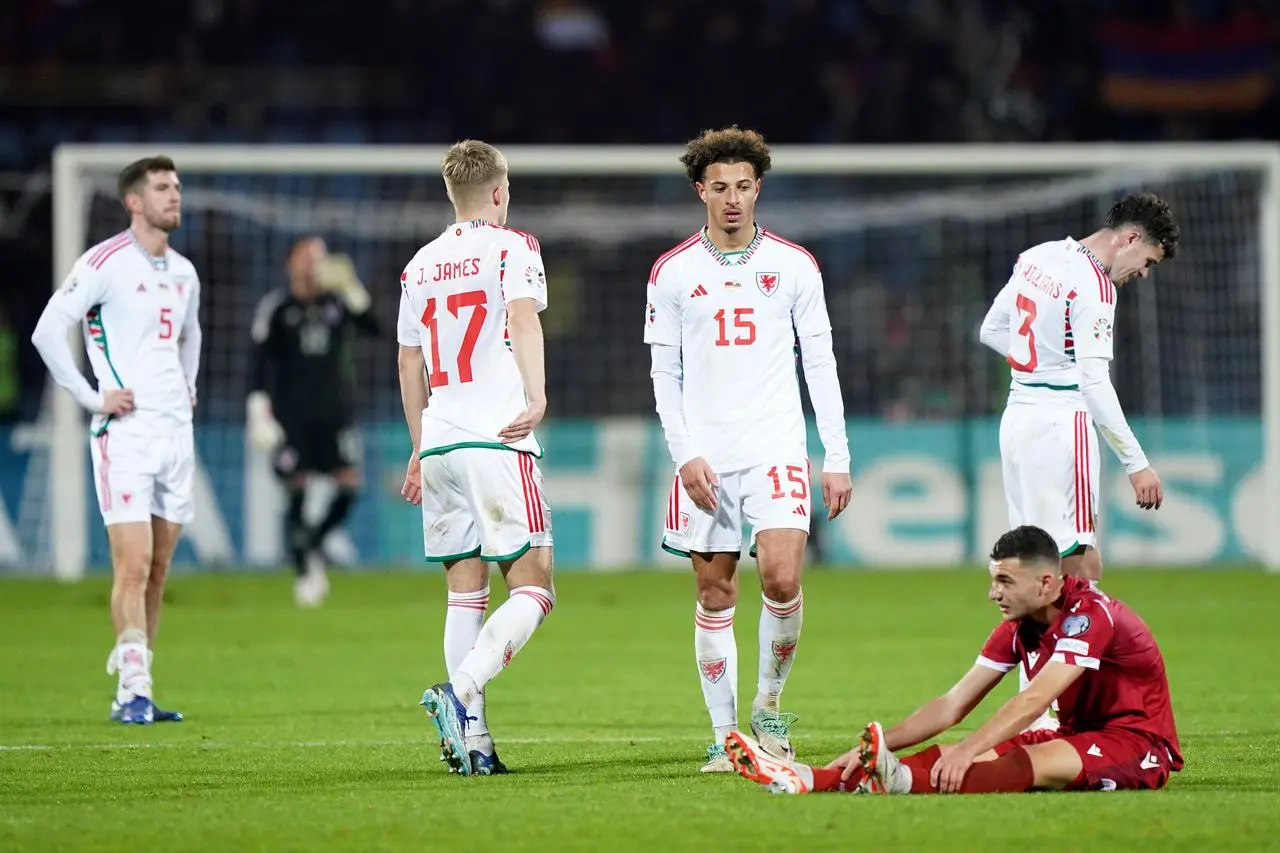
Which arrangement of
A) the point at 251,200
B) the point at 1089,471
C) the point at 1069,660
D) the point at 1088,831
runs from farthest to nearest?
the point at 251,200
the point at 1089,471
the point at 1069,660
the point at 1088,831

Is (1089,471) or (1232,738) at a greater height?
(1089,471)

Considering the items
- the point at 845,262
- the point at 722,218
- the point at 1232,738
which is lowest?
the point at 1232,738

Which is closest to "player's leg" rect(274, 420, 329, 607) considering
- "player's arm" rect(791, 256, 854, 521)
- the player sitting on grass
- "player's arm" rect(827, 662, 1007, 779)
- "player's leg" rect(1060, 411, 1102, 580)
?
"player's leg" rect(1060, 411, 1102, 580)

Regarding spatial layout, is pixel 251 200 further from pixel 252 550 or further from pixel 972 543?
pixel 972 543

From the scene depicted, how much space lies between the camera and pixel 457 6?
2369 cm

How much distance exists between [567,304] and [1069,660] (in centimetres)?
1321

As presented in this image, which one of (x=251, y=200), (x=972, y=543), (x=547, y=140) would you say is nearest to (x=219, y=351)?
(x=251, y=200)

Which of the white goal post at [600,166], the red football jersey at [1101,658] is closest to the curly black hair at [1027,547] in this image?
the red football jersey at [1101,658]

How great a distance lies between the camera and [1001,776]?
5.99 m

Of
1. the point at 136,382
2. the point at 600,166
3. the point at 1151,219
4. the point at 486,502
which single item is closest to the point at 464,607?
the point at 486,502

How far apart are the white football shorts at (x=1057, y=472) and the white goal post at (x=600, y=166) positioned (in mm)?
7981

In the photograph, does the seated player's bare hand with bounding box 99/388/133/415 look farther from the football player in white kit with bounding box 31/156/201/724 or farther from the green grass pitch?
the green grass pitch

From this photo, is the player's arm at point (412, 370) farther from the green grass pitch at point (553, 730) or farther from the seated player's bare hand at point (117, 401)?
the seated player's bare hand at point (117, 401)

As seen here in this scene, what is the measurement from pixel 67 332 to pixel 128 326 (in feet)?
0.87
